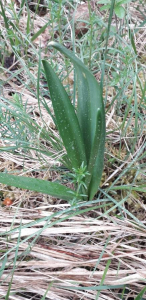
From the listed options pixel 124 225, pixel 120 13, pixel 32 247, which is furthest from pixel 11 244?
pixel 120 13

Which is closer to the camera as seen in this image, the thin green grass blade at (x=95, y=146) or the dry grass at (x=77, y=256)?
the thin green grass blade at (x=95, y=146)

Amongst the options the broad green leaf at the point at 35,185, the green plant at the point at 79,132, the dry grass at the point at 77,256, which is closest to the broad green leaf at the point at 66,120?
the green plant at the point at 79,132

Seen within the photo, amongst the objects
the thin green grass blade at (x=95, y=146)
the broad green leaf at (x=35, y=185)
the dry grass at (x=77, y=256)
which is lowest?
the dry grass at (x=77, y=256)

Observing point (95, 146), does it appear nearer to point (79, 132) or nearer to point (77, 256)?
point (79, 132)

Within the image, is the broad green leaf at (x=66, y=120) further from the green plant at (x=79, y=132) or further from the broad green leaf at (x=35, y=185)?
the broad green leaf at (x=35, y=185)

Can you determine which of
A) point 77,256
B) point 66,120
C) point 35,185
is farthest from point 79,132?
point 77,256

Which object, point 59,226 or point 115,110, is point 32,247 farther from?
point 115,110
